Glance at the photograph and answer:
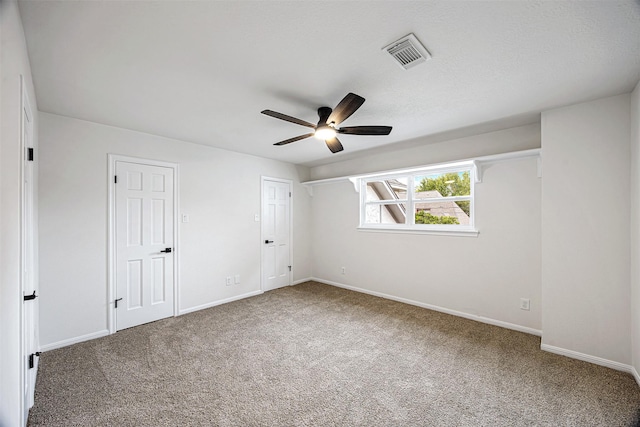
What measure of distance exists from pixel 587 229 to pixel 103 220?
496 cm

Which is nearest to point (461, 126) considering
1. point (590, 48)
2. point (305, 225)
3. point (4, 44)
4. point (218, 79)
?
point (590, 48)

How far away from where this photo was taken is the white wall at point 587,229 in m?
2.33

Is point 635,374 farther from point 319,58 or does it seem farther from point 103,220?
point 103,220

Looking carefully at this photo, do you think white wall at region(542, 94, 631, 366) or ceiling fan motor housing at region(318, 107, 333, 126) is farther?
ceiling fan motor housing at region(318, 107, 333, 126)

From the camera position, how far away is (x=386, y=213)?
15.0 ft

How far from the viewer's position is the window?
3.63 m

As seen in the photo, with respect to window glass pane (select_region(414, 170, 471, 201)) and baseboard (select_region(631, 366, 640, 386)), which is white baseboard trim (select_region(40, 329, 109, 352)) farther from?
baseboard (select_region(631, 366, 640, 386))

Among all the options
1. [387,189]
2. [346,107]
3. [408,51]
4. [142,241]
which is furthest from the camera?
[387,189]

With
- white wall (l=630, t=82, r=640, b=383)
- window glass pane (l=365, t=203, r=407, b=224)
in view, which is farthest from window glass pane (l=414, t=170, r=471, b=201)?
white wall (l=630, t=82, r=640, b=383)

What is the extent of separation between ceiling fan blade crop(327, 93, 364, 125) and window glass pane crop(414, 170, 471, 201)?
2188mm

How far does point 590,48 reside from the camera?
5.55ft

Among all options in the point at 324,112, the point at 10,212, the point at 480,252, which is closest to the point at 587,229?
the point at 480,252

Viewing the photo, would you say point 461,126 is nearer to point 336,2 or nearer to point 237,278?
point 336,2

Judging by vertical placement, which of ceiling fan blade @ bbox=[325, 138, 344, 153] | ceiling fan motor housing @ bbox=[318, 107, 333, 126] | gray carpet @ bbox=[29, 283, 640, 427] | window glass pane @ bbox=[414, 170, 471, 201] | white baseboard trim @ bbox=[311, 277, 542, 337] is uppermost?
ceiling fan motor housing @ bbox=[318, 107, 333, 126]
